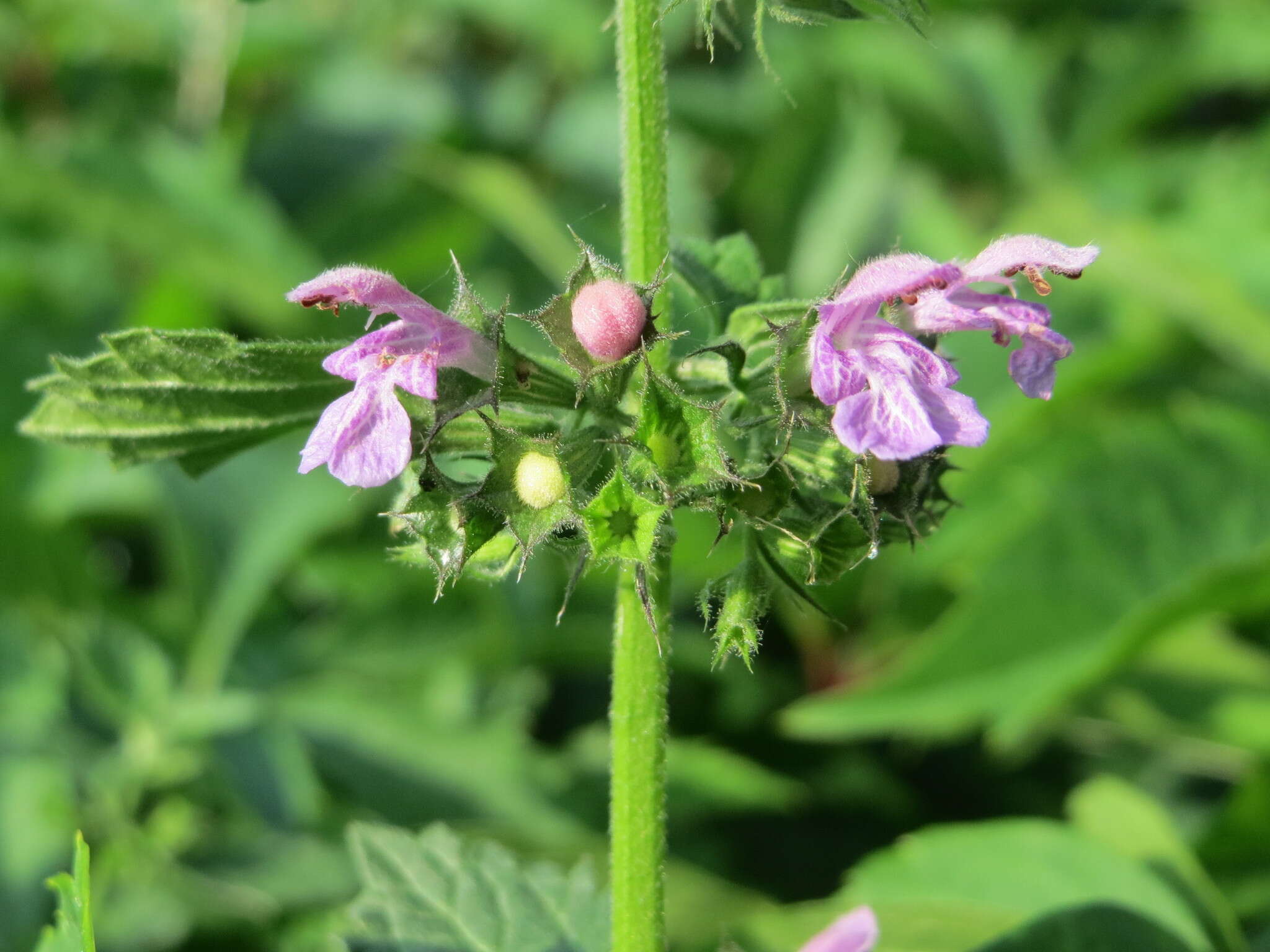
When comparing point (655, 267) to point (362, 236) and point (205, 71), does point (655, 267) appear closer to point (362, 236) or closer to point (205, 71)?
point (362, 236)

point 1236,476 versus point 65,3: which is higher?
point 65,3

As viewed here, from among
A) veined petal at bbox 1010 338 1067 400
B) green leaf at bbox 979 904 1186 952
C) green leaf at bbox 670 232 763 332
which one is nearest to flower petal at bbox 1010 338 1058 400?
veined petal at bbox 1010 338 1067 400

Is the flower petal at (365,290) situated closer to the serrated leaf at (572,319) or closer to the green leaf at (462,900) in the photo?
the serrated leaf at (572,319)

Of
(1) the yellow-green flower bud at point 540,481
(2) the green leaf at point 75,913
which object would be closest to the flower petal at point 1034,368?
(1) the yellow-green flower bud at point 540,481

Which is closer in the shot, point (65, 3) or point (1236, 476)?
point (1236, 476)

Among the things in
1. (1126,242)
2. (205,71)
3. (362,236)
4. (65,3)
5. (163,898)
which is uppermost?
(65,3)

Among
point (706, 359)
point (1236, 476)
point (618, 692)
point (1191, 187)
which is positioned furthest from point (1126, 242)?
point (618, 692)
